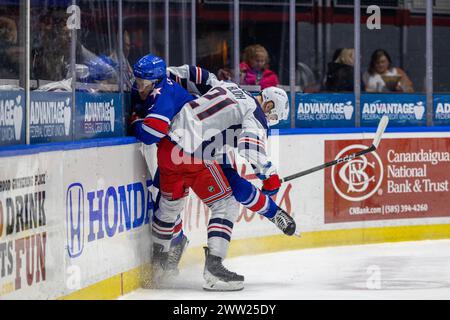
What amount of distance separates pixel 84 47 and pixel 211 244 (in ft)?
4.32

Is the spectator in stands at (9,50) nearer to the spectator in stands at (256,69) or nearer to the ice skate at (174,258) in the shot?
the ice skate at (174,258)

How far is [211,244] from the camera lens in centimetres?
659

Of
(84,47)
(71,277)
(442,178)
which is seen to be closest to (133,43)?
(84,47)

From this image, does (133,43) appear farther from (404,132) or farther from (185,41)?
(404,132)

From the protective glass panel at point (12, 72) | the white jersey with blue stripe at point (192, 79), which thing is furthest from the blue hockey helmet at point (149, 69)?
the protective glass panel at point (12, 72)

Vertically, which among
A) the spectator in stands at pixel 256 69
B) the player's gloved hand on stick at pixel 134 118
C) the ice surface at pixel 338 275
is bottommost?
the ice surface at pixel 338 275

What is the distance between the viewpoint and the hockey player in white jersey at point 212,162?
6.55 metres

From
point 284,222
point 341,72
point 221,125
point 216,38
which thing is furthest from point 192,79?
point 341,72

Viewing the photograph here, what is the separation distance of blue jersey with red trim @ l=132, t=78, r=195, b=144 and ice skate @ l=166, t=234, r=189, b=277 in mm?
715

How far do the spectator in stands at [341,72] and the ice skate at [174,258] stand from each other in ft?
9.23

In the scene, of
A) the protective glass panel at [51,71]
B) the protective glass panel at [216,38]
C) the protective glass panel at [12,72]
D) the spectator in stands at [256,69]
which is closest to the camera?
the protective glass panel at [12,72]

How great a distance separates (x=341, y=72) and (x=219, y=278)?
325 cm

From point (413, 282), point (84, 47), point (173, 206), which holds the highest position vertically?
point (84, 47)

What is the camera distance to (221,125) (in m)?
6.76
